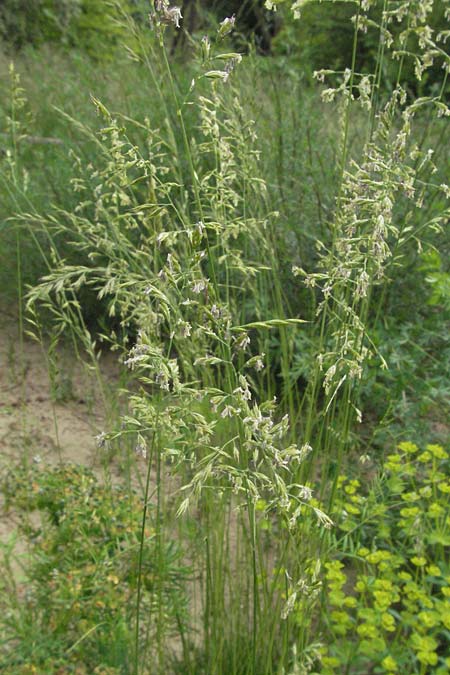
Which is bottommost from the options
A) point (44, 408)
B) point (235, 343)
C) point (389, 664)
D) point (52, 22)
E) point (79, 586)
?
point (44, 408)

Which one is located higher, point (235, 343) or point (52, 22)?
point (235, 343)

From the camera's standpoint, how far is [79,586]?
2275 mm

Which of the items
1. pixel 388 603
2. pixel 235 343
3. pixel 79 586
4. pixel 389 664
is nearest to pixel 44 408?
pixel 79 586

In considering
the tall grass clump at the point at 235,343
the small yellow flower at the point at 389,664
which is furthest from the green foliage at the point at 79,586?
the small yellow flower at the point at 389,664

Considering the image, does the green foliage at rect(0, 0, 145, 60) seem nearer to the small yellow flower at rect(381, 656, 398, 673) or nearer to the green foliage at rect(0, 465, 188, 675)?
the green foliage at rect(0, 465, 188, 675)

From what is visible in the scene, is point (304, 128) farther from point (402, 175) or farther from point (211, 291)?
point (211, 291)

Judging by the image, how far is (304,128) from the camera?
4398 mm

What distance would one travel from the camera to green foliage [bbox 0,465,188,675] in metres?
2.15

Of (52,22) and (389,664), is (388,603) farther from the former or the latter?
(52,22)

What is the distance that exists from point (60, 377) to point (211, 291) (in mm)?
2725

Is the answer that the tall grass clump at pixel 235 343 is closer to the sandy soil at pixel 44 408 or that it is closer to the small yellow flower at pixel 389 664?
the small yellow flower at pixel 389 664

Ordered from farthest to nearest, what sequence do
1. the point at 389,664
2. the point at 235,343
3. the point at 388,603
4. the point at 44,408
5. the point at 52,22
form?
the point at 52,22, the point at 44,408, the point at 388,603, the point at 389,664, the point at 235,343

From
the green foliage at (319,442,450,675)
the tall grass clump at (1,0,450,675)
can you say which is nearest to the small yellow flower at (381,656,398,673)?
the green foliage at (319,442,450,675)

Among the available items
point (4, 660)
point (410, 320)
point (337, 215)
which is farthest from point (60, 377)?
point (337, 215)
